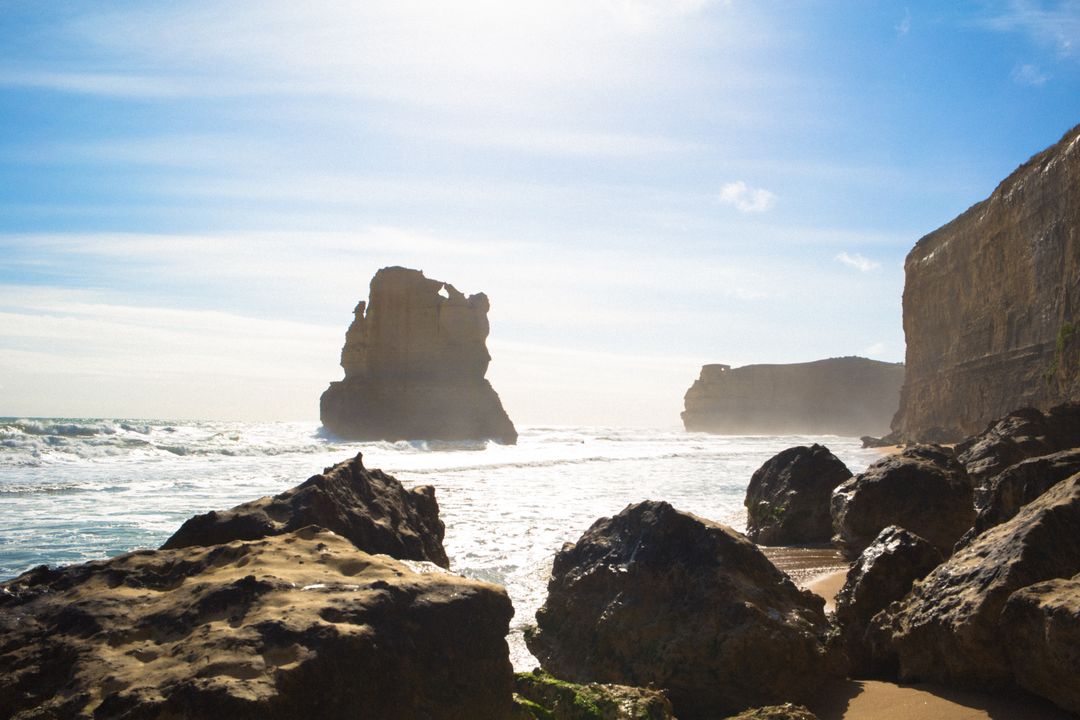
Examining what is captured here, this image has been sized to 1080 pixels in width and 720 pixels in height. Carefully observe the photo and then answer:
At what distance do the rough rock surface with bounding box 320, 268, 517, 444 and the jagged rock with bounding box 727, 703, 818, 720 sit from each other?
47980 mm

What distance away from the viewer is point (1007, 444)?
10312 millimetres

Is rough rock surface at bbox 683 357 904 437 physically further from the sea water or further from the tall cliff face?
the sea water

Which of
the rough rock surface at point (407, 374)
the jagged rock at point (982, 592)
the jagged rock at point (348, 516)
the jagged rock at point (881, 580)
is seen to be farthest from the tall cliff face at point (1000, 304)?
the rough rock surface at point (407, 374)

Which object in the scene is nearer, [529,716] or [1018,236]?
[529,716]

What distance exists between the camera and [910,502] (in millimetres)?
8203

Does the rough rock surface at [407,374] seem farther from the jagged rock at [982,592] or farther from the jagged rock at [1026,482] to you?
the jagged rock at [982,592]

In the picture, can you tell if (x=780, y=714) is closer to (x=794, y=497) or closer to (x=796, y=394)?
(x=794, y=497)

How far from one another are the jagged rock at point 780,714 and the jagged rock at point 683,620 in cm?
58

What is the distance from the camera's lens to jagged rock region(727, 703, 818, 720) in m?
3.76

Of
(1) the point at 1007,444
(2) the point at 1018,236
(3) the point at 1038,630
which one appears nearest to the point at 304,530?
(3) the point at 1038,630

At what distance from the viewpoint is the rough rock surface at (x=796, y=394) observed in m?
86.2

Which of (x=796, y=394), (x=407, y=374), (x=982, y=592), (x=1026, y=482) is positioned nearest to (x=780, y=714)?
(x=982, y=592)

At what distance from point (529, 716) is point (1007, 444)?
905 centimetres

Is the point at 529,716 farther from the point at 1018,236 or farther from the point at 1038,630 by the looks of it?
the point at 1018,236
